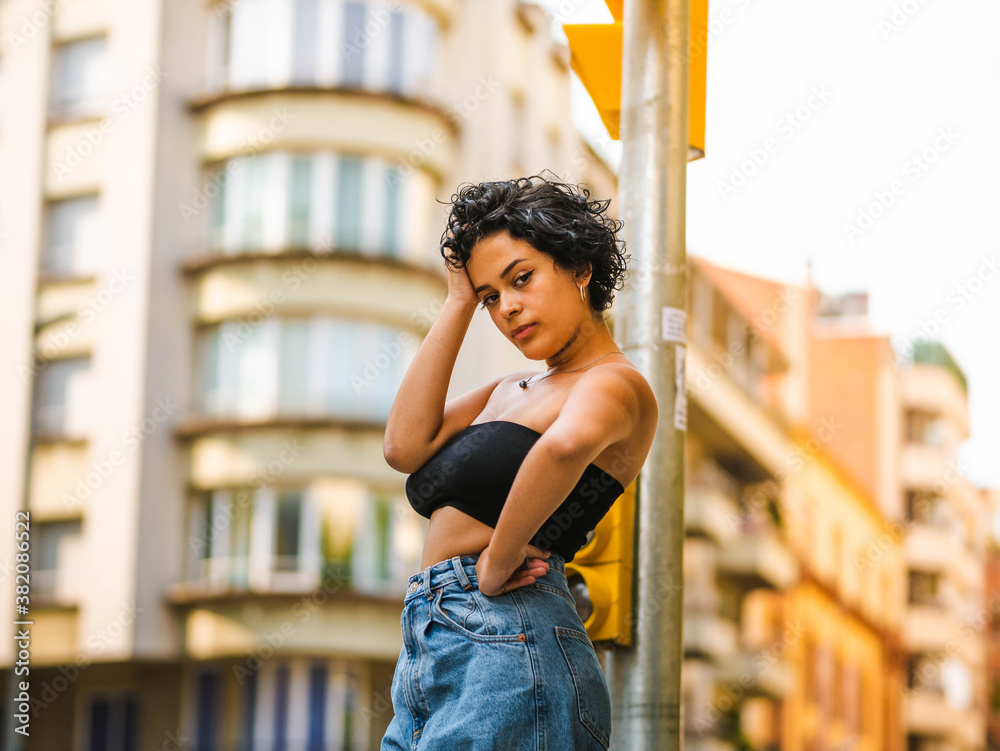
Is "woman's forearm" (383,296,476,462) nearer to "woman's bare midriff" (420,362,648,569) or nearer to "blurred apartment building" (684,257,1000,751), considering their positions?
"woman's bare midriff" (420,362,648,569)

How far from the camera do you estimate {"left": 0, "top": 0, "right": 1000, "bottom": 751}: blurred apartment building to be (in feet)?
74.5

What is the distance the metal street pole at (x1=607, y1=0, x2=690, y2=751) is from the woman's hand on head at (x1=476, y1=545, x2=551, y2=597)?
1144 mm

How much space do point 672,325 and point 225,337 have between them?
20236 mm

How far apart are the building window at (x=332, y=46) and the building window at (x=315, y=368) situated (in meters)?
4.16

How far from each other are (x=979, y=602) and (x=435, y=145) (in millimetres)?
46373

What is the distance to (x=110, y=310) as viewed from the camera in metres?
24.5

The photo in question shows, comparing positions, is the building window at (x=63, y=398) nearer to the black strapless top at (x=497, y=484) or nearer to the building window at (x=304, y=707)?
the building window at (x=304, y=707)

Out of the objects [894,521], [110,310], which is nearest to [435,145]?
[110,310]

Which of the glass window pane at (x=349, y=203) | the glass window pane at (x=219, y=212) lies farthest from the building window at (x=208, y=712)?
the glass window pane at (x=349, y=203)

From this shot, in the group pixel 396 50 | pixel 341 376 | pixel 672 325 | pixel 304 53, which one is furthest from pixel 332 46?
pixel 672 325

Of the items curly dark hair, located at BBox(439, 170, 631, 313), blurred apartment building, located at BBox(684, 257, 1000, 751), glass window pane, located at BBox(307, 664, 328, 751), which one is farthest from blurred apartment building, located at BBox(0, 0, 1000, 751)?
curly dark hair, located at BBox(439, 170, 631, 313)

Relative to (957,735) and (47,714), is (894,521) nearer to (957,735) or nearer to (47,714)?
(957,735)

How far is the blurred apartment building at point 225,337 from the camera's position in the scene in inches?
894

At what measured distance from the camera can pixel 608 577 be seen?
4.32 metres
